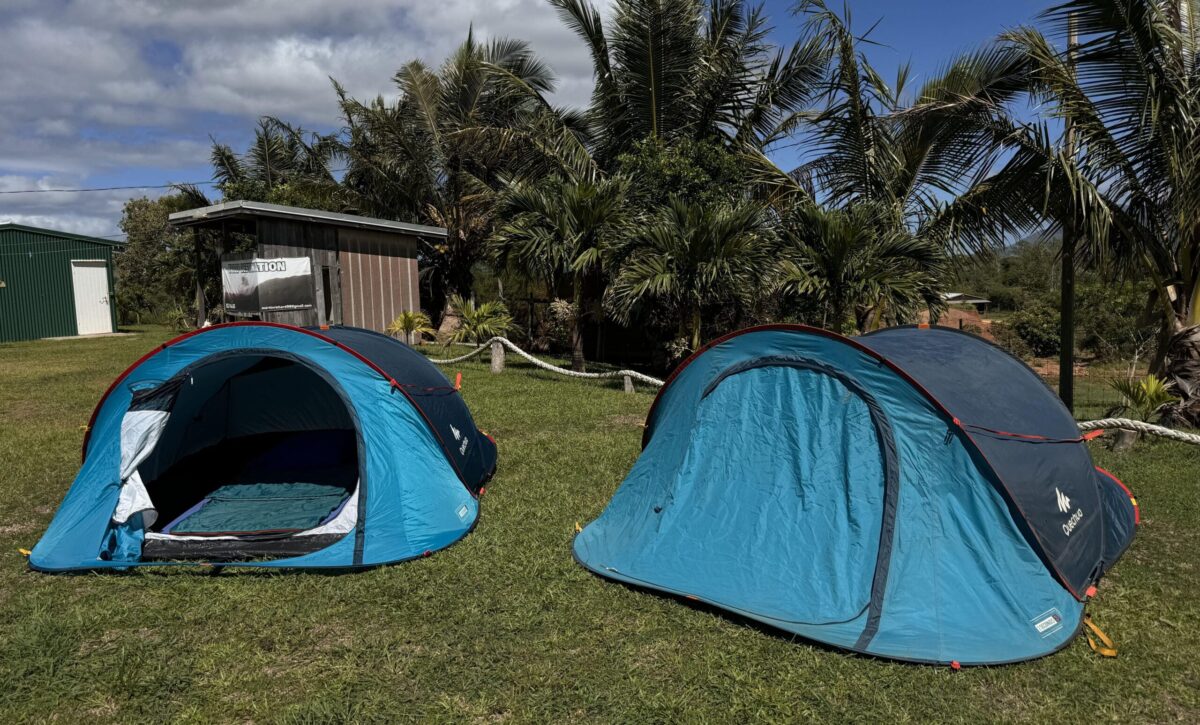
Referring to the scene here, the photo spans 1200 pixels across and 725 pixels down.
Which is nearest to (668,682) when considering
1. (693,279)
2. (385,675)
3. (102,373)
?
(385,675)

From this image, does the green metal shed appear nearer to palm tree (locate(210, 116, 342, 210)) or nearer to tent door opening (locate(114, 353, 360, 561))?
palm tree (locate(210, 116, 342, 210))

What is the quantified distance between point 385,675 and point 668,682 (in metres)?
1.39

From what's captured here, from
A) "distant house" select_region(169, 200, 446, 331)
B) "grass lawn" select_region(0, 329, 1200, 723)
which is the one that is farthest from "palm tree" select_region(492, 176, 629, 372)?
"grass lawn" select_region(0, 329, 1200, 723)

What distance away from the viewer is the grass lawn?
3.51 m

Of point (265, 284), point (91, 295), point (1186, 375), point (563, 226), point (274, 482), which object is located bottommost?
point (274, 482)

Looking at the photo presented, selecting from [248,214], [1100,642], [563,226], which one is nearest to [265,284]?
[248,214]

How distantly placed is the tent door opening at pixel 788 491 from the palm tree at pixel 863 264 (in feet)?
21.0

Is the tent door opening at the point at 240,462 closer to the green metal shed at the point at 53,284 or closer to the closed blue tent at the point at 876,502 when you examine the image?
the closed blue tent at the point at 876,502

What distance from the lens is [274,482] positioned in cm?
700

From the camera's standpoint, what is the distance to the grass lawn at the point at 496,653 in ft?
11.5

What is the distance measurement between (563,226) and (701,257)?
2.81 metres

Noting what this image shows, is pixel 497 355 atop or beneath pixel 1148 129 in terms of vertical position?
beneath

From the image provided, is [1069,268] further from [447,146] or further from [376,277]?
[447,146]

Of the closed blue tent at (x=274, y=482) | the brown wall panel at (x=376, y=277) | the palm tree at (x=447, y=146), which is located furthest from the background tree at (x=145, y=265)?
the closed blue tent at (x=274, y=482)
